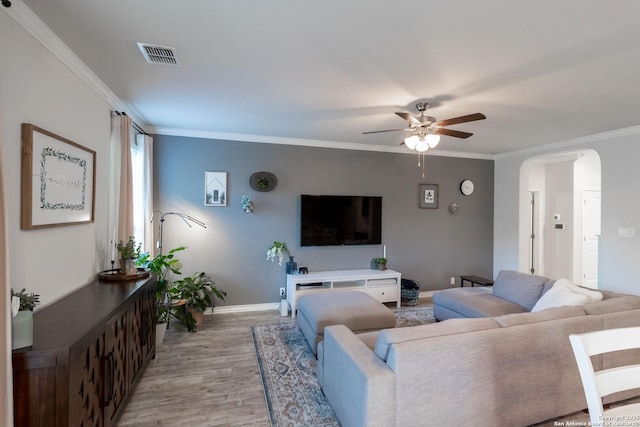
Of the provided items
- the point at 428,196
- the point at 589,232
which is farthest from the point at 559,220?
the point at 428,196

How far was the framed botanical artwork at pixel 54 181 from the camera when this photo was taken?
1728 millimetres

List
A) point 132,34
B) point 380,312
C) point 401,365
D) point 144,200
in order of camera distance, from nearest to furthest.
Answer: point 401,365
point 132,34
point 380,312
point 144,200

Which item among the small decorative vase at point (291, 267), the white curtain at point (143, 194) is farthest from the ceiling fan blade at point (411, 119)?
the white curtain at point (143, 194)

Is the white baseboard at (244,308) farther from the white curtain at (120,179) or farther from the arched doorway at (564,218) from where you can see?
the arched doorway at (564,218)

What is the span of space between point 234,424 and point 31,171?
208 cm

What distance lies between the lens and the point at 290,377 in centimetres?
265

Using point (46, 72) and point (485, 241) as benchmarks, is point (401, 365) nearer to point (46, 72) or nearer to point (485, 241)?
point (46, 72)

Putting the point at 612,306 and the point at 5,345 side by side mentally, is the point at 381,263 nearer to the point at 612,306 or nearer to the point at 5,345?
the point at 612,306

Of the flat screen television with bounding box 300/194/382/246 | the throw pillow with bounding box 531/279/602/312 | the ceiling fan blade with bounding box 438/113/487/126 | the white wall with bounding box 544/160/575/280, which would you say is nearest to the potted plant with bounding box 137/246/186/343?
the flat screen television with bounding box 300/194/382/246

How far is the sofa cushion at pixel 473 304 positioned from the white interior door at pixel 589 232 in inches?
137

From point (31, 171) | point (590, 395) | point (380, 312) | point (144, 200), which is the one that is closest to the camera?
point (590, 395)

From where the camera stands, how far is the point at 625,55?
2.07m

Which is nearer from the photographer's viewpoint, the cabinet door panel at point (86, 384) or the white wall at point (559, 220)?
the cabinet door panel at point (86, 384)

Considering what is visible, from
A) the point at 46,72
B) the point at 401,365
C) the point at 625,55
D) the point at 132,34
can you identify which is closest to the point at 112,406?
the point at 401,365
